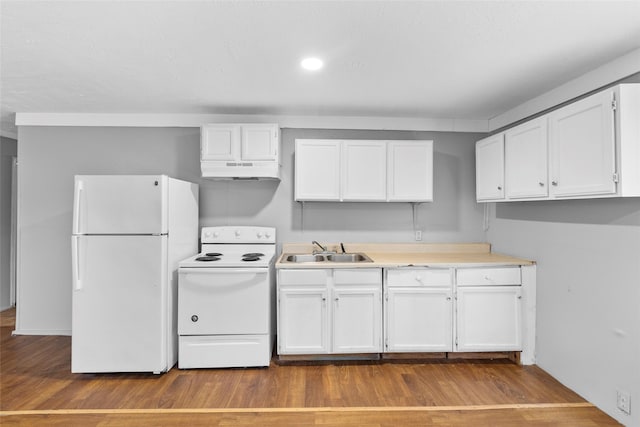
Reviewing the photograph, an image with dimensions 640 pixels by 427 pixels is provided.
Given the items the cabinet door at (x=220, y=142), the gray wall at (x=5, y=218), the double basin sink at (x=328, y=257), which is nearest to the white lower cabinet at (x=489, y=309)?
the double basin sink at (x=328, y=257)

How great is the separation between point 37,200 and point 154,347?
2186 mm

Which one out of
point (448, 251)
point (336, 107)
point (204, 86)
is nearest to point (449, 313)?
point (448, 251)

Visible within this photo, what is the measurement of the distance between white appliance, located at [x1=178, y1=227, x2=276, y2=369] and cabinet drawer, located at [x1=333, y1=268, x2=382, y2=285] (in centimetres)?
64

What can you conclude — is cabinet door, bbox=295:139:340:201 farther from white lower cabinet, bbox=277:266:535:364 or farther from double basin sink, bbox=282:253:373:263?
white lower cabinet, bbox=277:266:535:364

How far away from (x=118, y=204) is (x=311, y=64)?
1.79 m

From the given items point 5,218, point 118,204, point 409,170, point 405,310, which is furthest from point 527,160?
point 5,218

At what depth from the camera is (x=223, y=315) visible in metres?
2.77

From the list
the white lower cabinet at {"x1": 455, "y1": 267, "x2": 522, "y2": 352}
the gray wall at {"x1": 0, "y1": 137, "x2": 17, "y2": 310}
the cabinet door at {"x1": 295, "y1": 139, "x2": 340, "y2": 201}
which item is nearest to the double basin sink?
the cabinet door at {"x1": 295, "y1": 139, "x2": 340, "y2": 201}

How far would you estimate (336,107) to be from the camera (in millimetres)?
3195

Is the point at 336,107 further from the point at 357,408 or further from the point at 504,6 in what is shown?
the point at 357,408

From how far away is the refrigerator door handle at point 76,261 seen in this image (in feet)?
8.45

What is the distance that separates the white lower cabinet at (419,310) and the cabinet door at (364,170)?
79 cm

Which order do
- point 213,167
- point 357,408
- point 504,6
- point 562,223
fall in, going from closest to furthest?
point 504,6, point 357,408, point 562,223, point 213,167

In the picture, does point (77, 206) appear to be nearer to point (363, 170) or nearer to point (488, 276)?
point (363, 170)
